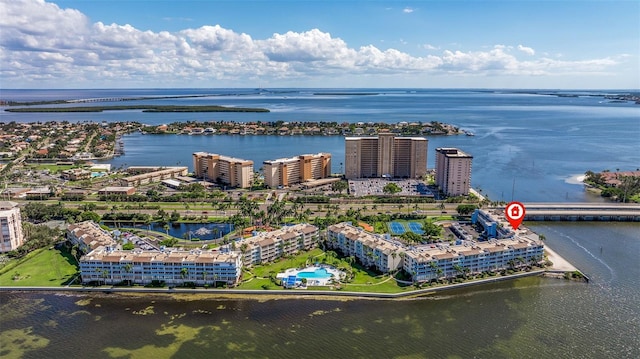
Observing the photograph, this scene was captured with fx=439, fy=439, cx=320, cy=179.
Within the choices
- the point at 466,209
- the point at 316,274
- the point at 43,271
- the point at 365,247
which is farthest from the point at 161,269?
the point at 466,209

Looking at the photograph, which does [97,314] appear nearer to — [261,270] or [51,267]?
[51,267]

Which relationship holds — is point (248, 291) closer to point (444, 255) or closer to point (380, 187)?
point (444, 255)

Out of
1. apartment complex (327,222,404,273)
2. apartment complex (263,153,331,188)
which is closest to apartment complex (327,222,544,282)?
apartment complex (327,222,404,273)

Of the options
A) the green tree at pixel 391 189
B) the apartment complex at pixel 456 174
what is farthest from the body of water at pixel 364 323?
the green tree at pixel 391 189

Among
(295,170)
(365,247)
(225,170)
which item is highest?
(295,170)

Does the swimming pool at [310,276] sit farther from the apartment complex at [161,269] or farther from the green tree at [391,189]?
the green tree at [391,189]

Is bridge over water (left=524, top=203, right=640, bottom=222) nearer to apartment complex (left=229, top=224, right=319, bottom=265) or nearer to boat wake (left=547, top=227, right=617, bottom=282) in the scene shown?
boat wake (left=547, top=227, right=617, bottom=282)
